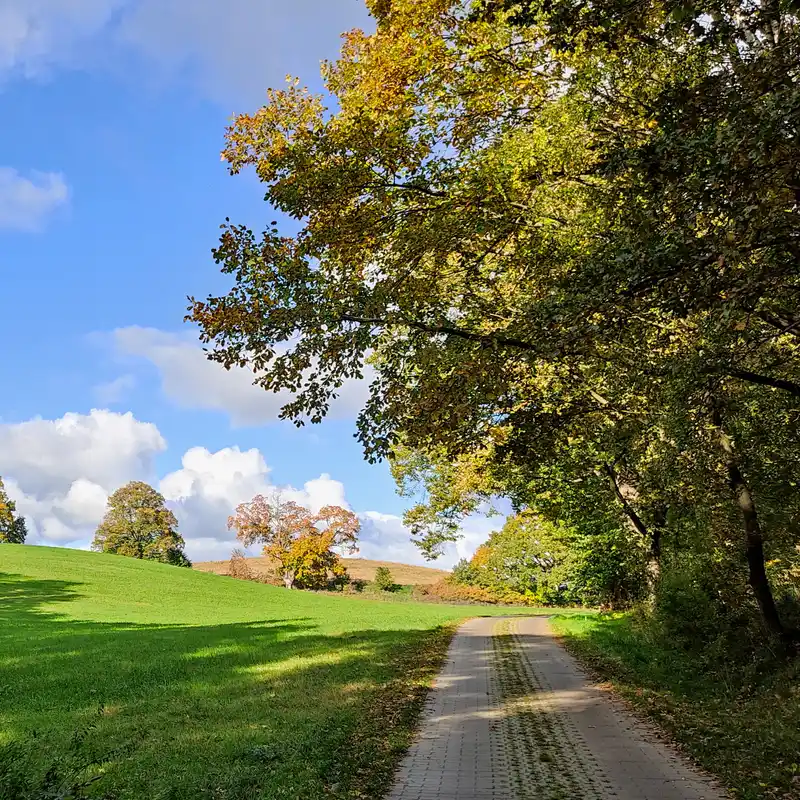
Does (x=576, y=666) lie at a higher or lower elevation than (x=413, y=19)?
lower

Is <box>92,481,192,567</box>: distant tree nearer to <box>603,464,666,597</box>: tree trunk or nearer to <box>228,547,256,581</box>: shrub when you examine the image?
<box>228,547,256,581</box>: shrub

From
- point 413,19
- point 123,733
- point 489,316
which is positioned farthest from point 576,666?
point 413,19

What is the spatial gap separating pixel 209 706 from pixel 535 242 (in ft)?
31.6

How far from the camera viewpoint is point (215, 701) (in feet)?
38.1

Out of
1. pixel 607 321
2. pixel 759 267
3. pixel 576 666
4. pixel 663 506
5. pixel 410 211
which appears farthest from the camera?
pixel 663 506

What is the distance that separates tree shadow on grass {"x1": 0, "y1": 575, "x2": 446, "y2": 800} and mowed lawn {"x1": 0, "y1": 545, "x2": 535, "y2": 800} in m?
0.03

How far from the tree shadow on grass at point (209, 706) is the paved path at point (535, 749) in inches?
33.8

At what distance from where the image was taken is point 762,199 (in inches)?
273

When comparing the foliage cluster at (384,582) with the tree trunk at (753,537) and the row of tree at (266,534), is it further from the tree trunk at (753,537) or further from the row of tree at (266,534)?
the tree trunk at (753,537)

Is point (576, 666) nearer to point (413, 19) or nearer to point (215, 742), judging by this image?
point (215, 742)

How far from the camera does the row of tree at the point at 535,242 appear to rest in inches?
276

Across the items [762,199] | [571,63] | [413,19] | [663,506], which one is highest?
[413,19]

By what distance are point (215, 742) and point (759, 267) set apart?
29.1ft

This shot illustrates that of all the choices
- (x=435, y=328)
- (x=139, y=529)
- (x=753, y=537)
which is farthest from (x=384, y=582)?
(x=435, y=328)
